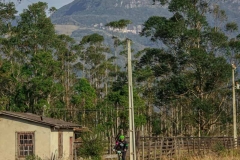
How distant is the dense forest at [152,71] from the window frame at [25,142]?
10.0m

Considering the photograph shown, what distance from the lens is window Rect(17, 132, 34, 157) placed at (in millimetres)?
33344

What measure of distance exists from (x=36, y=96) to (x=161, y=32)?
1659 cm

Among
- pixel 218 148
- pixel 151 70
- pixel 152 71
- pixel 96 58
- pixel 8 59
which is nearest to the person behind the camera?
pixel 218 148

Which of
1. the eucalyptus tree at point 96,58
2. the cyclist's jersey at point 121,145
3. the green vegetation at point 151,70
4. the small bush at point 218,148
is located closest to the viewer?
the cyclist's jersey at point 121,145

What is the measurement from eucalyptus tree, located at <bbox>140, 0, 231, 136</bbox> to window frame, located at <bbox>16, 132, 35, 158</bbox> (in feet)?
64.3

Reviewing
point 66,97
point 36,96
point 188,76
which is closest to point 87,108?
point 36,96

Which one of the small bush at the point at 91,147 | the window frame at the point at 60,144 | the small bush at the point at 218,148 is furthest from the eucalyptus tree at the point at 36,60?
the small bush at the point at 218,148

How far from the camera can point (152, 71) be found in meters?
58.7

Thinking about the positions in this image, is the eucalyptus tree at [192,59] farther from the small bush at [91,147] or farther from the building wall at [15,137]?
the building wall at [15,137]

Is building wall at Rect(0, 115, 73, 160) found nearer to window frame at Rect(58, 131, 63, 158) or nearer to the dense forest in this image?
window frame at Rect(58, 131, 63, 158)

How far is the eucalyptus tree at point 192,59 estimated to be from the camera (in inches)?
1970

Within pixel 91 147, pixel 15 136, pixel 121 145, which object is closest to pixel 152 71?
pixel 91 147

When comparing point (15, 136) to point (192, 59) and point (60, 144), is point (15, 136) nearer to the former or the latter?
point (60, 144)

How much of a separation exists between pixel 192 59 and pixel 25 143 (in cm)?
2125
